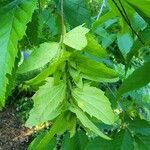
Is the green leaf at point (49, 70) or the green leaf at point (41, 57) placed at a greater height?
the green leaf at point (41, 57)

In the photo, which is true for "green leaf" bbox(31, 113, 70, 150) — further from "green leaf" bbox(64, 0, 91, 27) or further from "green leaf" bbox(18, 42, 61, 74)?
"green leaf" bbox(64, 0, 91, 27)

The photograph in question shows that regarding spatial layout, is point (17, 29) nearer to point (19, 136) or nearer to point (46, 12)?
point (46, 12)

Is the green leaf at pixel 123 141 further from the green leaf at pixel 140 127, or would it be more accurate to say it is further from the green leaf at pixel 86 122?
the green leaf at pixel 86 122

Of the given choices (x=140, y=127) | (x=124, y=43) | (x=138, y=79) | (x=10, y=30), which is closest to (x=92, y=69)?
(x=10, y=30)

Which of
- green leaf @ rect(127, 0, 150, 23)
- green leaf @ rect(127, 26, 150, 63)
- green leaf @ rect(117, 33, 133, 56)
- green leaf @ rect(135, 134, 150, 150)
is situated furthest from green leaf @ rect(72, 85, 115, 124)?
green leaf @ rect(117, 33, 133, 56)

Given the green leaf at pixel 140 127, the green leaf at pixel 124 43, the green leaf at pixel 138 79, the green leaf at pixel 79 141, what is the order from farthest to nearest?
the green leaf at pixel 124 43, the green leaf at pixel 140 127, the green leaf at pixel 79 141, the green leaf at pixel 138 79

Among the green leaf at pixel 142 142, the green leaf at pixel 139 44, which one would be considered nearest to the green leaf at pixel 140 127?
the green leaf at pixel 142 142

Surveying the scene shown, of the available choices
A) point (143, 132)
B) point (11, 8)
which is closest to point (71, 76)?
point (11, 8)
